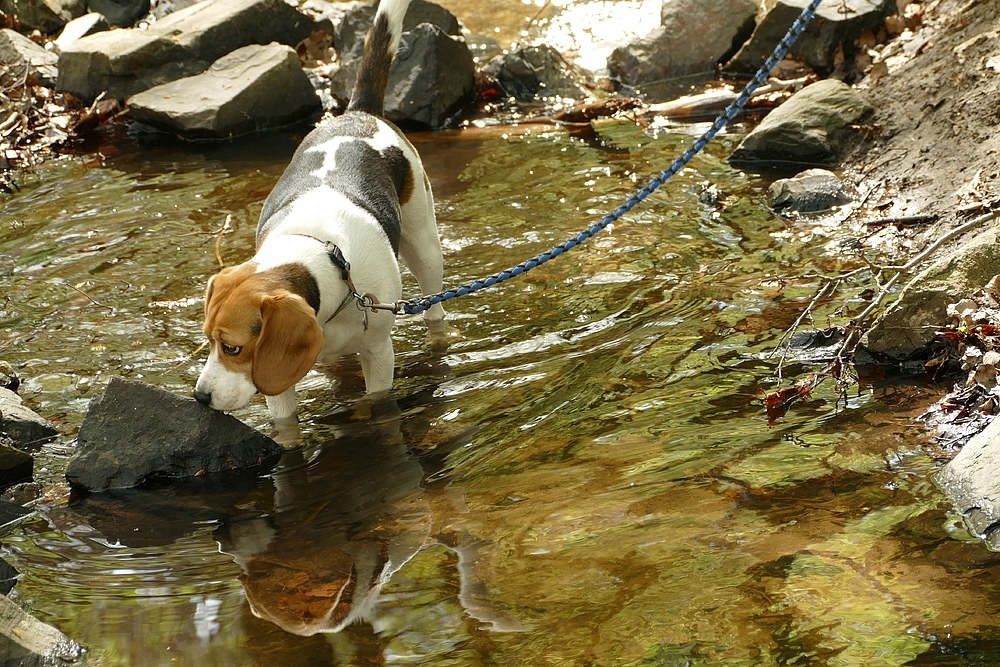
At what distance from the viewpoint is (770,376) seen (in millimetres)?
4648

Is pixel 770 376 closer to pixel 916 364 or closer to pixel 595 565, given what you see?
pixel 916 364

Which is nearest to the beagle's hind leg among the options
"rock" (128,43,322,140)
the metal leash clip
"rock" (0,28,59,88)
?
the metal leash clip

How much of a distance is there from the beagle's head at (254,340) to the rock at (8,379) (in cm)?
155

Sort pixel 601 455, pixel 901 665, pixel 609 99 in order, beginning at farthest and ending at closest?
pixel 609 99 < pixel 601 455 < pixel 901 665

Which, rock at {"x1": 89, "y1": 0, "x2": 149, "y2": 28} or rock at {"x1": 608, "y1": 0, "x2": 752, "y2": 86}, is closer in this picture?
rock at {"x1": 608, "y1": 0, "x2": 752, "y2": 86}

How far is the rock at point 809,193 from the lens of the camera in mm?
6953

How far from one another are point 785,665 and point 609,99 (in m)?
7.83

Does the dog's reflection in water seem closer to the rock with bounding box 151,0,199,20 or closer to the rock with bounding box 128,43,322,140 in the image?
the rock with bounding box 128,43,322,140

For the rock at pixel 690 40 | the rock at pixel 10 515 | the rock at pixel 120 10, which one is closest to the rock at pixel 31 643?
the rock at pixel 10 515

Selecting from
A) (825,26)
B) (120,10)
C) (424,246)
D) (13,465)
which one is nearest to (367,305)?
(424,246)

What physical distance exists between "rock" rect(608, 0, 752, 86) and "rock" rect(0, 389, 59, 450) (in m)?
7.40

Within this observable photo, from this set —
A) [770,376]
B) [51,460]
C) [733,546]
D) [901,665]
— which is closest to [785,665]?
[901,665]

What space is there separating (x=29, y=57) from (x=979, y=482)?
35.0ft

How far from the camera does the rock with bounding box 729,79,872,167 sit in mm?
7836
